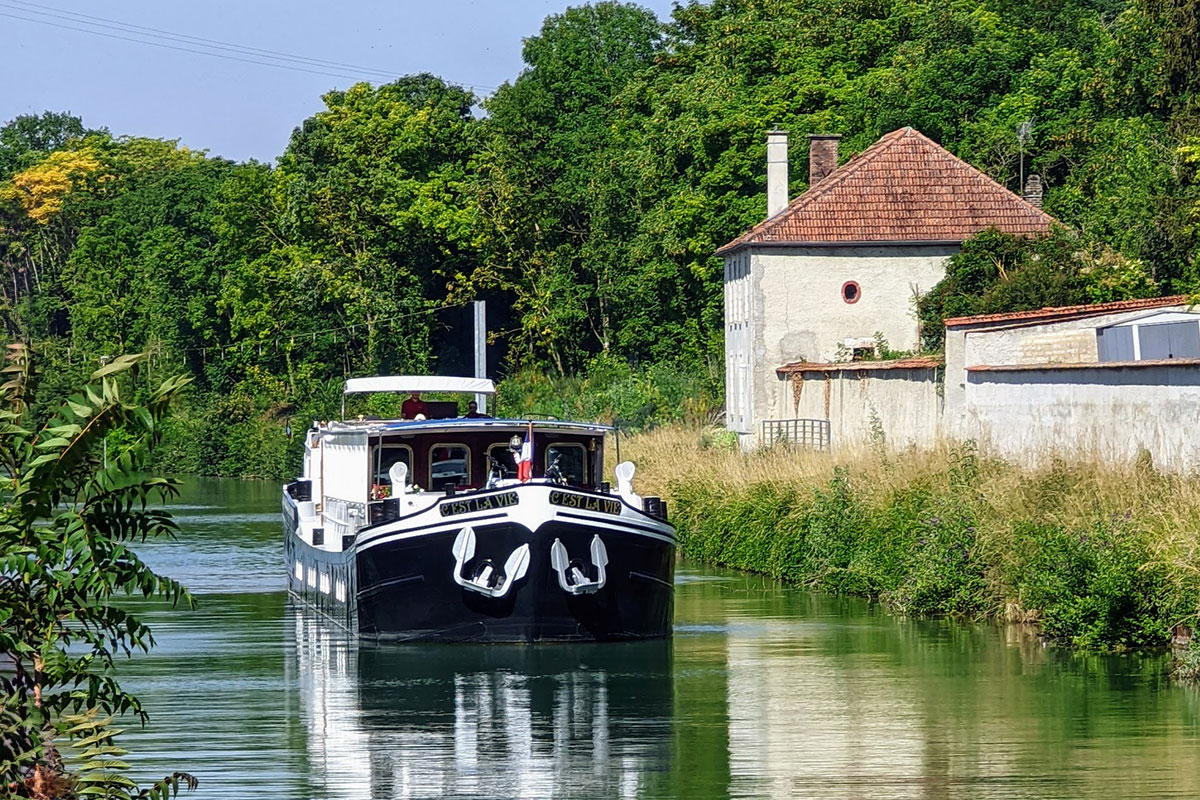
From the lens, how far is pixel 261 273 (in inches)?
3327

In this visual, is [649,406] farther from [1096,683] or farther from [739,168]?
[1096,683]

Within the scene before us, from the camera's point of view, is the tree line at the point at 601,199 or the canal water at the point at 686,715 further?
the tree line at the point at 601,199

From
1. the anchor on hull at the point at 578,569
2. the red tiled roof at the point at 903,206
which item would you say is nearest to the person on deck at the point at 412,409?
the anchor on hull at the point at 578,569

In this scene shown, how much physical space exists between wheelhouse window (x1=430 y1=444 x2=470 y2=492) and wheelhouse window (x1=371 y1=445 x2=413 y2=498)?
0.30 m

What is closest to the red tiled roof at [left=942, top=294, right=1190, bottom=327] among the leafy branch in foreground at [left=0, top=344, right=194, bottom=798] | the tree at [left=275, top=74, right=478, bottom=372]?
the leafy branch in foreground at [left=0, top=344, right=194, bottom=798]

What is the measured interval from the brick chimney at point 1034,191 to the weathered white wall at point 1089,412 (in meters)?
23.9

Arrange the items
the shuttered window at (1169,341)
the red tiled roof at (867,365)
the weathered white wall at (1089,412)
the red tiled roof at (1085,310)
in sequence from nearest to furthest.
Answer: the weathered white wall at (1089,412), the shuttered window at (1169,341), the red tiled roof at (1085,310), the red tiled roof at (867,365)

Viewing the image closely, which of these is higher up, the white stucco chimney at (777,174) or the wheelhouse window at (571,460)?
the white stucco chimney at (777,174)

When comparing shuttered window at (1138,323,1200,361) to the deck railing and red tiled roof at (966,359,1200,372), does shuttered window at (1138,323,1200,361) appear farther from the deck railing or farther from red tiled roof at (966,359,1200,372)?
the deck railing

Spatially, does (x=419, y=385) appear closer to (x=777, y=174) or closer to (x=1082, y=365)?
(x=1082, y=365)

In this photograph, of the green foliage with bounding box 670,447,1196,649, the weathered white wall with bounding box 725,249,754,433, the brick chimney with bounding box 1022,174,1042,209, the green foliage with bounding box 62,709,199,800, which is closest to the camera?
the green foliage with bounding box 62,709,199,800

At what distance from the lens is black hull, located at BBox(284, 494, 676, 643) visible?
2255cm

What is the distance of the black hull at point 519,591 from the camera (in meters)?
22.5

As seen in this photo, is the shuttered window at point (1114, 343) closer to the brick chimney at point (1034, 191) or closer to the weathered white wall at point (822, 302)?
the weathered white wall at point (822, 302)
